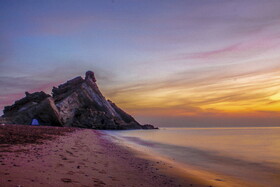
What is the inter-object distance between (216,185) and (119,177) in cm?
338

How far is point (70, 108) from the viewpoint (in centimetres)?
7775

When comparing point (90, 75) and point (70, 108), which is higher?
point (90, 75)

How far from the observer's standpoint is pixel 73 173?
6.36 m

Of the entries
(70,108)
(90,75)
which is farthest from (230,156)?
(90,75)

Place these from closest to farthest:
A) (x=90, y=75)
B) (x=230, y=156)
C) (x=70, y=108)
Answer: (x=230, y=156) → (x=70, y=108) → (x=90, y=75)

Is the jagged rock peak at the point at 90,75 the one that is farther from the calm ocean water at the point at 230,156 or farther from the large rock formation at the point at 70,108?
the calm ocean water at the point at 230,156

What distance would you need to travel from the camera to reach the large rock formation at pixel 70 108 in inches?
2226

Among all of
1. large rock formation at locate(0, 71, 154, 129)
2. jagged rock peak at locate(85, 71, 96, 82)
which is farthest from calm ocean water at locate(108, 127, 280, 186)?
jagged rock peak at locate(85, 71, 96, 82)

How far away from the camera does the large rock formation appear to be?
5654cm

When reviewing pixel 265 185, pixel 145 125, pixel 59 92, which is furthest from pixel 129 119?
pixel 265 185

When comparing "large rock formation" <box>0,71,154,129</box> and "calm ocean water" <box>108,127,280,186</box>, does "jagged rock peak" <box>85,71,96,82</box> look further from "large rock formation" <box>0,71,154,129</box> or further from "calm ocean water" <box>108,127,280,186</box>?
"calm ocean water" <box>108,127,280,186</box>

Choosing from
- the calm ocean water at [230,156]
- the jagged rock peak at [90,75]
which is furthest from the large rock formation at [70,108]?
the calm ocean water at [230,156]

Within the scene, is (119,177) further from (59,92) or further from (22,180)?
(59,92)

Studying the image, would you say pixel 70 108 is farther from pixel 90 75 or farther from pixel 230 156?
pixel 230 156
